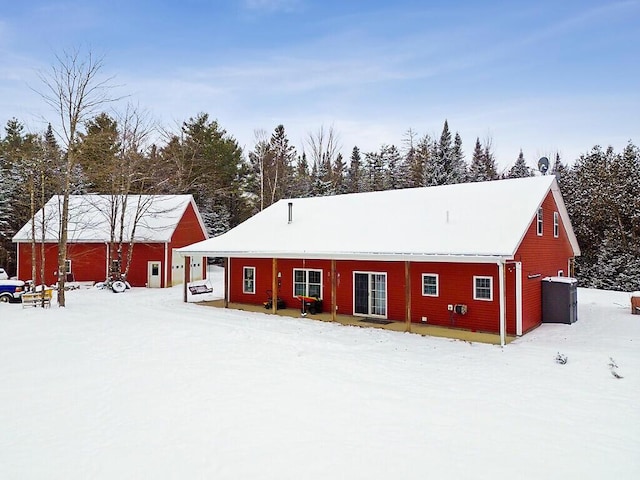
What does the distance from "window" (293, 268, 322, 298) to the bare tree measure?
8342mm

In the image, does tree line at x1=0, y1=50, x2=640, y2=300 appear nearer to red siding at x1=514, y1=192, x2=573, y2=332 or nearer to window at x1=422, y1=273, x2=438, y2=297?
window at x1=422, y1=273, x2=438, y2=297

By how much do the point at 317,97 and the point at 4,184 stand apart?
23973mm

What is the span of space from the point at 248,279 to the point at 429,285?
7.56 metres

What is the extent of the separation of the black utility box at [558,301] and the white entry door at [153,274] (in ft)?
64.5

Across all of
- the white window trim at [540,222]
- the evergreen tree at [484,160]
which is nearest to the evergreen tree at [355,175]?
the evergreen tree at [484,160]

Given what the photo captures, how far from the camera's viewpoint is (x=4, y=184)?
3106cm

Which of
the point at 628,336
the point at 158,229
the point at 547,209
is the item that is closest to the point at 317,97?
the point at 158,229

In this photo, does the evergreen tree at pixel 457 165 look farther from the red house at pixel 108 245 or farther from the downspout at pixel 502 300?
the downspout at pixel 502 300

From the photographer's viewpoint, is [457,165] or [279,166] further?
[279,166]

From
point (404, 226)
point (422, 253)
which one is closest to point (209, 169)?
point (404, 226)

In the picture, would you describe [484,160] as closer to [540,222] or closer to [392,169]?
[392,169]

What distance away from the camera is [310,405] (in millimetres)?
6680

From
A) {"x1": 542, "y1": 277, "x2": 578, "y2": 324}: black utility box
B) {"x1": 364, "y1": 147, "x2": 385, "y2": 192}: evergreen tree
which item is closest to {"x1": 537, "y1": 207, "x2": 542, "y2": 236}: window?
{"x1": 542, "y1": 277, "x2": 578, "y2": 324}: black utility box

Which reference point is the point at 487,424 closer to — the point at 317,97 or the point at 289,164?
the point at 317,97
